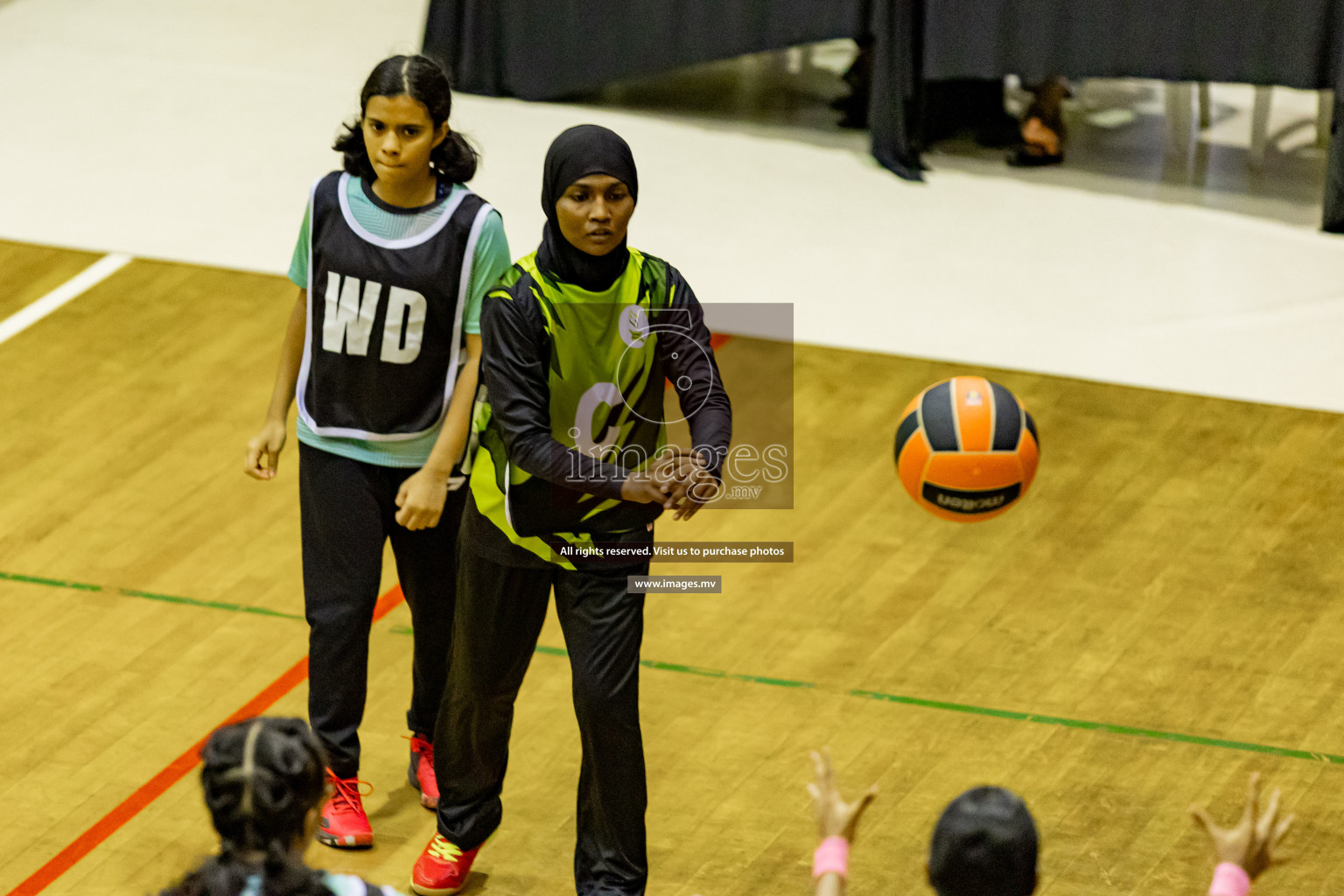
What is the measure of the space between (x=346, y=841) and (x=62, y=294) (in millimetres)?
3770

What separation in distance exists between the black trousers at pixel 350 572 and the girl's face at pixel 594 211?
0.78 metres

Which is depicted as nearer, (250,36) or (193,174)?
(193,174)

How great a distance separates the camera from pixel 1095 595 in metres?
5.27

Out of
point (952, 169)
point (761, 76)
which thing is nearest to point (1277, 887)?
point (952, 169)

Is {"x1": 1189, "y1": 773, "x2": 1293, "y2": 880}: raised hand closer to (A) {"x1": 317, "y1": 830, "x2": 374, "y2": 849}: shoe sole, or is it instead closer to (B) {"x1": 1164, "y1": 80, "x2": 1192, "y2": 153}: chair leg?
(A) {"x1": 317, "y1": 830, "x2": 374, "y2": 849}: shoe sole

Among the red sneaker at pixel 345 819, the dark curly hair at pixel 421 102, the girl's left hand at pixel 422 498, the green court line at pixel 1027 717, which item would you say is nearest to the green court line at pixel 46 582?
the green court line at pixel 1027 717

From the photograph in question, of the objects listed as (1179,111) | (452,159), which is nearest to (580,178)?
(452,159)

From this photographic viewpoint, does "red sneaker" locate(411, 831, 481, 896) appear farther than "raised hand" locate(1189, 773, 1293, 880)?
Yes

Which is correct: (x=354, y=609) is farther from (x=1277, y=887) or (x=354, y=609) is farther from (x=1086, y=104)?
(x=1086, y=104)

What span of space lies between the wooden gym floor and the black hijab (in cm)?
137

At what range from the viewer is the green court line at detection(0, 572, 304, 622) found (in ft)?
16.7

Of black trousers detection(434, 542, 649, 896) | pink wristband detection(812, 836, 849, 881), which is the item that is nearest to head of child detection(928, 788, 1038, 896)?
pink wristband detection(812, 836, 849, 881)

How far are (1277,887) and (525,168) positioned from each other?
5648mm

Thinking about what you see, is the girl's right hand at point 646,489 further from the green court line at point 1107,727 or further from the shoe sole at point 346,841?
the green court line at point 1107,727
